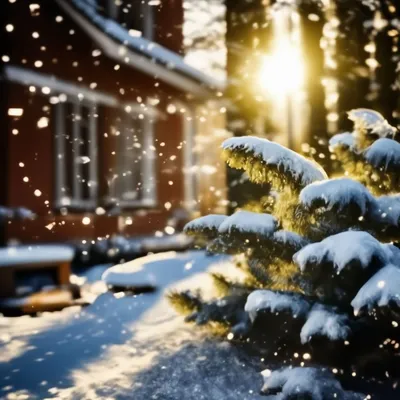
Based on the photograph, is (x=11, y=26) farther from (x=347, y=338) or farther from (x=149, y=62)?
(x=347, y=338)

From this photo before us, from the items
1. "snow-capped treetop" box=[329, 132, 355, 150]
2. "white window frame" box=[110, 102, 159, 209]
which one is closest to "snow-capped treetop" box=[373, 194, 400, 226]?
"snow-capped treetop" box=[329, 132, 355, 150]

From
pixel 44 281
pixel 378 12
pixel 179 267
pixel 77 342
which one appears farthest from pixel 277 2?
pixel 77 342

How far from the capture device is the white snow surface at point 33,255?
7258 millimetres

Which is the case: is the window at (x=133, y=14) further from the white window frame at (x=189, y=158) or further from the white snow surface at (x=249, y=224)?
the white snow surface at (x=249, y=224)

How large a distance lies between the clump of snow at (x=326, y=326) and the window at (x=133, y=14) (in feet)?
30.9

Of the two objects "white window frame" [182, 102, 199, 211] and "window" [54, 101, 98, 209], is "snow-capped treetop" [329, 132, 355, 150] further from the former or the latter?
"white window frame" [182, 102, 199, 211]

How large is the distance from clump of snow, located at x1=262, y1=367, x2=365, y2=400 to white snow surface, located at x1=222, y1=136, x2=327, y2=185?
51.1 inches

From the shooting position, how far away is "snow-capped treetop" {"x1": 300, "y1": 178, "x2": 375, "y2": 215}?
357 cm

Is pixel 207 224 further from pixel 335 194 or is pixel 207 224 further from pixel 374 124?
pixel 374 124

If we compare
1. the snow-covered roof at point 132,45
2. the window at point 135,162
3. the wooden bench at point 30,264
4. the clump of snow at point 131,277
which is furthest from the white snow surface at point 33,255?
the snow-covered roof at point 132,45

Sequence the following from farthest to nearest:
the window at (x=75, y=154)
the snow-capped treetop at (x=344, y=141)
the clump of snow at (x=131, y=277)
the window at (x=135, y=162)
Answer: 1. the window at (x=135, y=162)
2. the window at (x=75, y=154)
3. the clump of snow at (x=131, y=277)
4. the snow-capped treetop at (x=344, y=141)

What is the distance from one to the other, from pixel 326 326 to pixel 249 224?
880 millimetres

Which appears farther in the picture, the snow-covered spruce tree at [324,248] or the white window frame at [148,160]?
the white window frame at [148,160]

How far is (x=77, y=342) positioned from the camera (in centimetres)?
541
